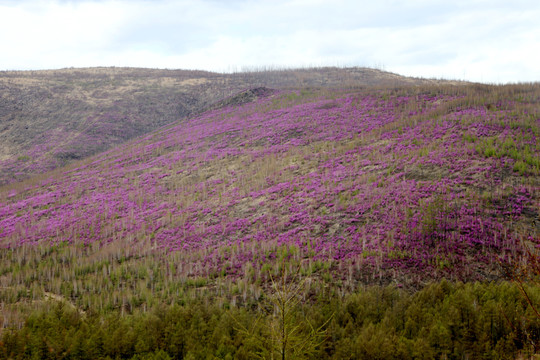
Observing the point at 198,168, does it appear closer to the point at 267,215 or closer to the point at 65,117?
the point at 267,215

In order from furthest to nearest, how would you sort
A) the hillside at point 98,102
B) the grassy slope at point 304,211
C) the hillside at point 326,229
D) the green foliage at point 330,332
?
the hillside at point 98,102, the grassy slope at point 304,211, the hillside at point 326,229, the green foliage at point 330,332

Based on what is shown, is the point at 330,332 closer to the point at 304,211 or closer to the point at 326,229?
the point at 326,229

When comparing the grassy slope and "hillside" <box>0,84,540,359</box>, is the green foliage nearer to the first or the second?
"hillside" <box>0,84,540,359</box>

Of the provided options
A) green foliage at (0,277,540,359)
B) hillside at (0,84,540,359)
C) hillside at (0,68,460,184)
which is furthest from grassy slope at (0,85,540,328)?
hillside at (0,68,460,184)

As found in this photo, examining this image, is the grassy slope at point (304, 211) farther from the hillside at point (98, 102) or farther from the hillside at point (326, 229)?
the hillside at point (98, 102)

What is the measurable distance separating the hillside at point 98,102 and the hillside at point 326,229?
13.4 m

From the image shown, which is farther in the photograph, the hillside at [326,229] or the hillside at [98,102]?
the hillside at [98,102]

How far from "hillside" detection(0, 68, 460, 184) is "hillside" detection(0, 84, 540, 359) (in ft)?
44.0

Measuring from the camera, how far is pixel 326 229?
519 inches

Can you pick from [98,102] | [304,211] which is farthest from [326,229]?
[98,102]

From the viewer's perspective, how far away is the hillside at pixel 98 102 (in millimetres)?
37906

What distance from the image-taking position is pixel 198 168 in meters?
24.5

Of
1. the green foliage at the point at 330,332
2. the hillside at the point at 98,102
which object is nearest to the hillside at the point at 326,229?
the green foliage at the point at 330,332

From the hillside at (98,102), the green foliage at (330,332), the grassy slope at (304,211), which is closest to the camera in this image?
the green foliage at (330,332)
